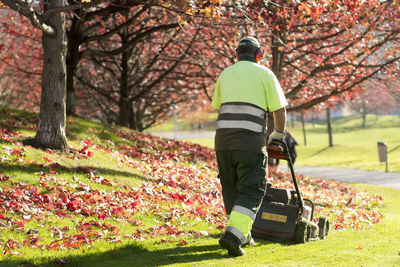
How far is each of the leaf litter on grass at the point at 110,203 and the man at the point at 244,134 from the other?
51.9 inches

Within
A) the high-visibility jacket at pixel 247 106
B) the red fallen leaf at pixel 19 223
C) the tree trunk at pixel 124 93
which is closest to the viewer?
the high-visibility jacket at pixel 247 106

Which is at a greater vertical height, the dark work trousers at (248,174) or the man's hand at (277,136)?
the man's hand at (277,136)

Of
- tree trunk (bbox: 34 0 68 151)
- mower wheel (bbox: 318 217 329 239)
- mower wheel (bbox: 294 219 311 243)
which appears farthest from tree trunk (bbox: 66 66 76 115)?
mower wheel (bbox: 294 219 311 243)

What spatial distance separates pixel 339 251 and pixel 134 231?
105 inches

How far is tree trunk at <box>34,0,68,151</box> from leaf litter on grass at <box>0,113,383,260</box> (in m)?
0.39

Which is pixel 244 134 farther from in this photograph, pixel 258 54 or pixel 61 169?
Answer: pixel 61 169

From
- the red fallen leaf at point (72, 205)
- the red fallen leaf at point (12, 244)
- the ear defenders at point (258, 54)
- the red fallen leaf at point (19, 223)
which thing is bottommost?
the red fallen leaf at point (12, 244)

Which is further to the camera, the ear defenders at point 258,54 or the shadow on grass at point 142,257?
the ear defenders at point 258,54

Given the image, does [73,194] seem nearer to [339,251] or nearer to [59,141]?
[59,141]

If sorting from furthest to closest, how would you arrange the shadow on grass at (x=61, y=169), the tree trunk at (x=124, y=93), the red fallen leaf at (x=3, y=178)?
the tree trunk at (x=124, y=93) < the shadow on grass at (x=61, y=169) < the red fallen leaf at (x=3, y=178)

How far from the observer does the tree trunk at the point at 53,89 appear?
927 cm

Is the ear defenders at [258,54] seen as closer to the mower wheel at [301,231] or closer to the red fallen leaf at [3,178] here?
the mower wheel at [301,231]

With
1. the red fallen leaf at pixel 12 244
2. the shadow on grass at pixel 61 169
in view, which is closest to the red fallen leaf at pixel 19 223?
the red fallen leaf at pixel 12 244

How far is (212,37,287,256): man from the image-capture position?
528 centimetres
